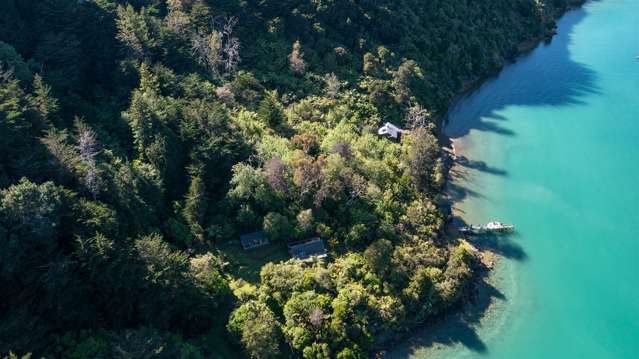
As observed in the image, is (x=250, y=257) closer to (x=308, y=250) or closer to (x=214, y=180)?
(x=308, y=250)

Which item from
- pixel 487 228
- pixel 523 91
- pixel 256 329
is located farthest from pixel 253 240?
pixel 523 91

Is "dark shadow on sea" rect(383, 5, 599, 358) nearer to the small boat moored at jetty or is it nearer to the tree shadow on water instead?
the tree shadow on water

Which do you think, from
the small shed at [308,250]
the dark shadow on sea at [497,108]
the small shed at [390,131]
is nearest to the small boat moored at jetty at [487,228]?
the dark shadow on sea at [497,108]

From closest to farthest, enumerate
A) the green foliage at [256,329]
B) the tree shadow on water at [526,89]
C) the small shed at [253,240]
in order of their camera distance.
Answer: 1. the green foliage at [256,329]
2. the small shed at [253,240]
3. the tree shadow on water at [526,89]

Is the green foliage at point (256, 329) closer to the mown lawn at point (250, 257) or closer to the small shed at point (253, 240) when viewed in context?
the mown lawn at point (250, 257)

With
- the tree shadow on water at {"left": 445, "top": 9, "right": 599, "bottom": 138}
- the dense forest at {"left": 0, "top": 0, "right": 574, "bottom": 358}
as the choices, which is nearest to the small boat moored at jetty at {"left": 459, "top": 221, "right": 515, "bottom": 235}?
the dense forest at {"left": 0, "top": 0, "right": 574, "bottom": 358}

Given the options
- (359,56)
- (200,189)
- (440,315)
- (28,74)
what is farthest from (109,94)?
(440,315)
